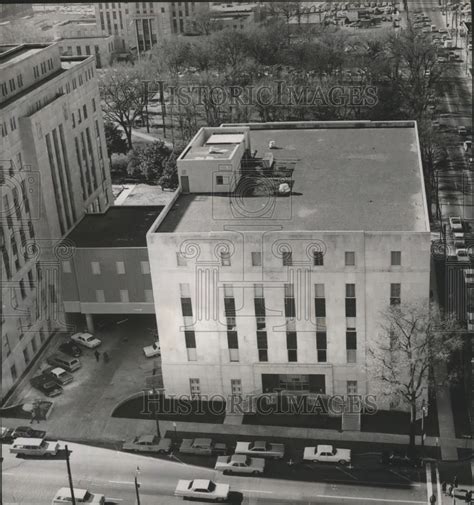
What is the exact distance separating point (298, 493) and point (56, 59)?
2954cm

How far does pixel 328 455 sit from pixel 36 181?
68.7 feet

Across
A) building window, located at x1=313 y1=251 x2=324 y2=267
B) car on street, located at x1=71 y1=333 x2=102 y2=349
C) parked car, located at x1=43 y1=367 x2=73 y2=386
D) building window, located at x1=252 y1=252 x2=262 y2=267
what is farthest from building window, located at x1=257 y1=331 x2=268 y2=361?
car on street, located at x1=71 y1=333 x2=102 y2=349

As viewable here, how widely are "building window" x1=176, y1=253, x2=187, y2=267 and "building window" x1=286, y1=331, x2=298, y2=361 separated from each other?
561 cm

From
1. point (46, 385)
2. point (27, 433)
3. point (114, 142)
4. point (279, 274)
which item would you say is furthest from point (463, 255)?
point (114, 142)

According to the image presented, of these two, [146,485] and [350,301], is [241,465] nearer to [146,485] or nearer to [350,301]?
[146,485]

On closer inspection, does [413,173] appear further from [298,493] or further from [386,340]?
[298,493]

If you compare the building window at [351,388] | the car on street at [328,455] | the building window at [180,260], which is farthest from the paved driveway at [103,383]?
the building window at [351,388]

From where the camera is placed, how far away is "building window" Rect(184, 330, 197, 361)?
3722cm

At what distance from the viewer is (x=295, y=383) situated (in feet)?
124

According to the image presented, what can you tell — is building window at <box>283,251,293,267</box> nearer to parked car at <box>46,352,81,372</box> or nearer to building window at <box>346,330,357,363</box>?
building window at <box>346,330,357,363</box>

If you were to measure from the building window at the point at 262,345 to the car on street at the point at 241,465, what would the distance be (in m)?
4.89

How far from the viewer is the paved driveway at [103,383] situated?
123ft

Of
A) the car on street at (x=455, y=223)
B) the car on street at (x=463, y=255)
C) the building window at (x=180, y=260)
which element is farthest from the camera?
the car on street at (x=455, y=223)

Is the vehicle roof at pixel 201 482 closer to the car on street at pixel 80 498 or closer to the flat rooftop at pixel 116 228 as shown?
the car on street at pixel 80 498
